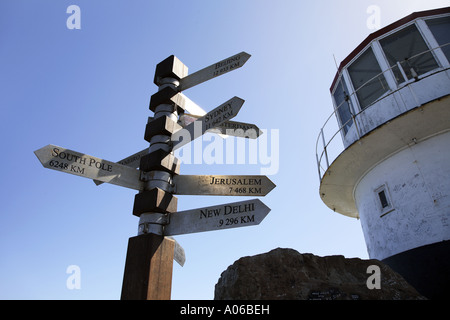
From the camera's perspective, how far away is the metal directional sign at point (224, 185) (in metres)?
4.11

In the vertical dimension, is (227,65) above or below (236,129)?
above

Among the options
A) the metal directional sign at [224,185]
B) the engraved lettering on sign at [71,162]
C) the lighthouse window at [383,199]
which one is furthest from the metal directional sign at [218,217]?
the lighthouse window at [383,199]

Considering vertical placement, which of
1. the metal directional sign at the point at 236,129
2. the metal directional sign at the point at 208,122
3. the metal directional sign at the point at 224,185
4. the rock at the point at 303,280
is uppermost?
the metal directional sign at the point at 236,129

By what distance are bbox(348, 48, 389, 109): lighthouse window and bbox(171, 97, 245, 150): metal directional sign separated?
518 centimetres

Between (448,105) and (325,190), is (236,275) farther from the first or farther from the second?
(325,190)

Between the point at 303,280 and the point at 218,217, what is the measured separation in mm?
1198

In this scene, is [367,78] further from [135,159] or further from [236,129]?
[135,159]

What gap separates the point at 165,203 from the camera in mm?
4000

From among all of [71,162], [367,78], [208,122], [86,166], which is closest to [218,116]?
[208,122]

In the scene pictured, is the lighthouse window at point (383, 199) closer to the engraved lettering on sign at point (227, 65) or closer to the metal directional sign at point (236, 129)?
the metal directional sign at point (236, 129)

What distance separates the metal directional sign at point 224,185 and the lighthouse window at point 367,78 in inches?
210

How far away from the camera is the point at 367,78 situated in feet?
29.2
